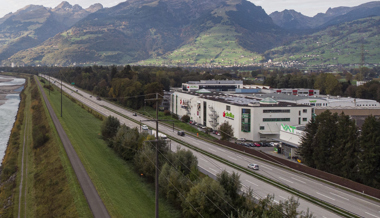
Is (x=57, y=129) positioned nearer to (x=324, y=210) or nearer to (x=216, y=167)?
(x=216, y=167)

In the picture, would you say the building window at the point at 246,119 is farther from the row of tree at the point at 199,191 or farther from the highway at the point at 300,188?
the row of tree at the point at 199,191

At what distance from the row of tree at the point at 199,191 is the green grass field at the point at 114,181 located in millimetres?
1433

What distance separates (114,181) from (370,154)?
2687 cm

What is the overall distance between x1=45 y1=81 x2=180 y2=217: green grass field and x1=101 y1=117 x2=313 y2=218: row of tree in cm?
143

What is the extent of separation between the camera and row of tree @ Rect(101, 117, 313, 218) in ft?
73.7

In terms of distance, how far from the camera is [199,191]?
2525cm

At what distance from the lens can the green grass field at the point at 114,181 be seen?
1100 inches

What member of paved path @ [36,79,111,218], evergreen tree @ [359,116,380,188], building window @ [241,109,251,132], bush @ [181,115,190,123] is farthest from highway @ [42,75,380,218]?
bush @ [181,115,190,123]

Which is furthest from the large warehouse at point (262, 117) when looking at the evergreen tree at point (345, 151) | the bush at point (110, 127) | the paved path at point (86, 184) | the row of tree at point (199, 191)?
the paved path at point (86, 184)

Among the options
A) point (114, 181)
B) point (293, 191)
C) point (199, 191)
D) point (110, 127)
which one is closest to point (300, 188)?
point (293, 191)

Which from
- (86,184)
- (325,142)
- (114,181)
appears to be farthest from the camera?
(325,142)

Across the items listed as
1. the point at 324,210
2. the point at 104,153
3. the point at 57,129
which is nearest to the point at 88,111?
the point at 57,129

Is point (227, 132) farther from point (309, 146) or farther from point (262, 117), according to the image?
point (309, 146)

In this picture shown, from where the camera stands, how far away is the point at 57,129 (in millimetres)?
57625
